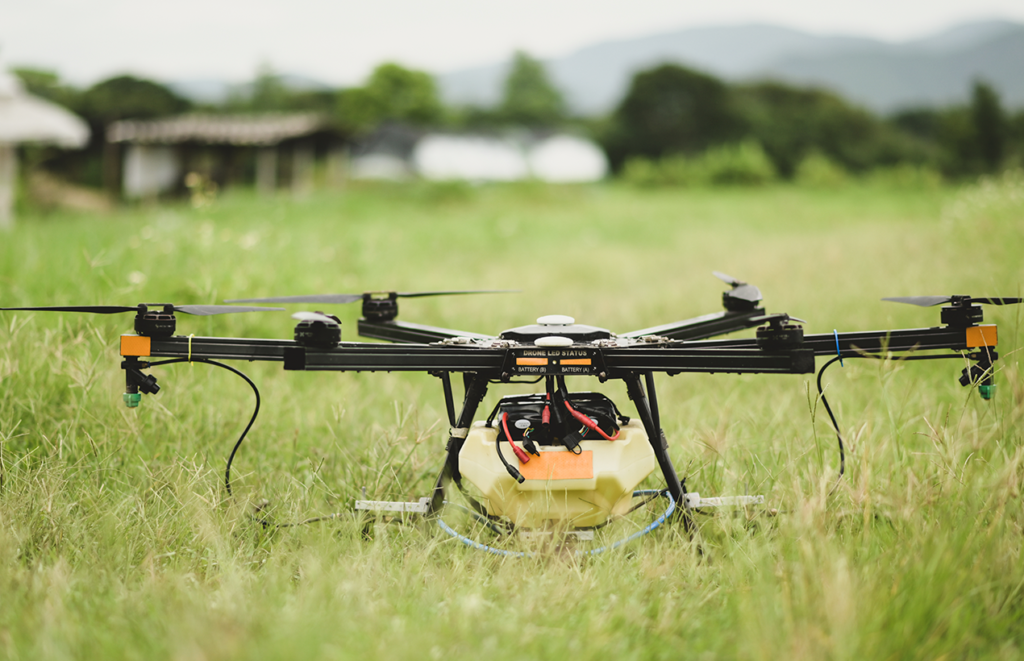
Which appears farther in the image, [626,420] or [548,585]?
[626,420]

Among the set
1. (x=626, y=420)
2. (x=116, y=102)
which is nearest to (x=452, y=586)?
(x=626, y=420)

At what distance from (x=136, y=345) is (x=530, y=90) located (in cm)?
7387

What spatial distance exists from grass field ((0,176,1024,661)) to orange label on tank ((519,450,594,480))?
0.90ft

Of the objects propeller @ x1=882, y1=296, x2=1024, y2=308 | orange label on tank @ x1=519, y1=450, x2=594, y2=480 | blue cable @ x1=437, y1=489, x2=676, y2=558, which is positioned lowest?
blue cable @ x1=437, y1=489, x2=676, y2=558

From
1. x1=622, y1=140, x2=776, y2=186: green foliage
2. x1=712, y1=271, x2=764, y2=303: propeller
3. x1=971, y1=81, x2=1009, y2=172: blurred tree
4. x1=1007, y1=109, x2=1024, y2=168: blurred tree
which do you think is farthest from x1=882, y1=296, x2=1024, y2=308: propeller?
x1=1007, y1=109, x2=1024, y2=168: blurred tree

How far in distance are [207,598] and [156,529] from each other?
0.58 m

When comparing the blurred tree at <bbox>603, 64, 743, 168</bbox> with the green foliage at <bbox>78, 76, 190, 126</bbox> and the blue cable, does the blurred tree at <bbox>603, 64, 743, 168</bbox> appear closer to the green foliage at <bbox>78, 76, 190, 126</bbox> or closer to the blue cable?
the green foliage at <bbox>78, 76, 190, 126</bbox>

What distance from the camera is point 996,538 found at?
1.85 metres

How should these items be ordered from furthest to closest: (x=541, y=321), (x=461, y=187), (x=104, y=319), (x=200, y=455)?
(x=461, y=187) → (x=104, y=319) → (x=200, y=455) → (x=541, y=321)

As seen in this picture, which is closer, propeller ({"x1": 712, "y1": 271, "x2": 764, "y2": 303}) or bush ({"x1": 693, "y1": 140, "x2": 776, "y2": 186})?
propeller ({"x1": 712, "y1": 271, "x2": 764, "y2": 303})

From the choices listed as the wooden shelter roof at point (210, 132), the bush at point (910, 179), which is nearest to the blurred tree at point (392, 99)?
the wooden shelter roof at point (210, 132)

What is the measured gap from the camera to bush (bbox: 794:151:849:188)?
2659 centimetres

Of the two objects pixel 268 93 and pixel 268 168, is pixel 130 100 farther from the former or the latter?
pixel 268 93

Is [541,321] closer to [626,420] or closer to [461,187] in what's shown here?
[626,420]
